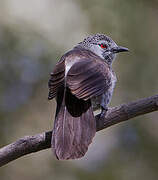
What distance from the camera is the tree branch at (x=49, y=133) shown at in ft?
11.9

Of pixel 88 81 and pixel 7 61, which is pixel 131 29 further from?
pixel 88 81

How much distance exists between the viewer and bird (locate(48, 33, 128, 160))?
3.69m

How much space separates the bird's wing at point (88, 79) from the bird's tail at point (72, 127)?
15 centimetres

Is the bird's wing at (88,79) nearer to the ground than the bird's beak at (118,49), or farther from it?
nearer to the ground

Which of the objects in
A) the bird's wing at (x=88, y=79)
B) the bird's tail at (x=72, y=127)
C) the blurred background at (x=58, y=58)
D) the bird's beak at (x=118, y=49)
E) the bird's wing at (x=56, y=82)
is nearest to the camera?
the bird's tail at (x=72, y=127)

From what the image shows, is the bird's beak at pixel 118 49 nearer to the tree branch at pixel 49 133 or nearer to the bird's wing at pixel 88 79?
the bird's wing at pixel 88 79

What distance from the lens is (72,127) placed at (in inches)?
151

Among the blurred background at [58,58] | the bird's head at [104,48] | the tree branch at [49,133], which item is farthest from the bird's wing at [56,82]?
the blurred background at [58,58]

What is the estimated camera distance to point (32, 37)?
7363mm

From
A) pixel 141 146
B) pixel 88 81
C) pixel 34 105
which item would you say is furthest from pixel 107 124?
pixel 34 105

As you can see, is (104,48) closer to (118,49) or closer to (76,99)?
(118,49)

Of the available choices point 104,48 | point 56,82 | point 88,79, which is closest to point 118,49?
point 104,48

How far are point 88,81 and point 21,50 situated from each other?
3.62 metres

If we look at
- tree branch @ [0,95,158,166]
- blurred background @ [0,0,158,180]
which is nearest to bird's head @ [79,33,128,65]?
tree branch @ [0,95,158,166]
